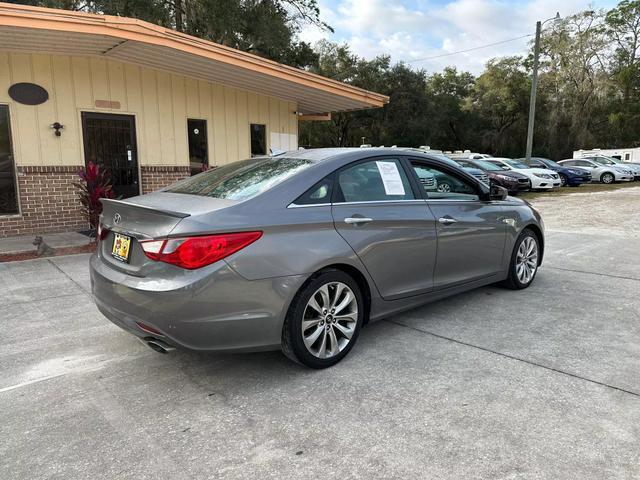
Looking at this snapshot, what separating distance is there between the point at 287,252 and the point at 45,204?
7565mm

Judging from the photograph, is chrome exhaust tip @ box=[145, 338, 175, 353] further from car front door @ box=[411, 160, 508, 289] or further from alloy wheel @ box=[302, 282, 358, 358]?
car front door @ box=[411, 160, 508, 289]

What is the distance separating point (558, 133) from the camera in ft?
127

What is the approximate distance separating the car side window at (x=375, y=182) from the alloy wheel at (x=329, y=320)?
70cm

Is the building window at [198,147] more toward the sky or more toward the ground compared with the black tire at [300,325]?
more toward the sky

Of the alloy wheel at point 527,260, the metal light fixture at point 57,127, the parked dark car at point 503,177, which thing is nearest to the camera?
the alloy wheel at point 527,260

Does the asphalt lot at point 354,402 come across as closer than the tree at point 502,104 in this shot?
Yes

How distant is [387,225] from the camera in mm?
3764

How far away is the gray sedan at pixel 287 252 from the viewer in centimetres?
292

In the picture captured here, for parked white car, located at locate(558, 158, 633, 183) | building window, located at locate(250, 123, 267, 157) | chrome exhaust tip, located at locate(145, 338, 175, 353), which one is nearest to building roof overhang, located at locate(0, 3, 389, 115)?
building window, located at locate(250, 123, 267, 157)

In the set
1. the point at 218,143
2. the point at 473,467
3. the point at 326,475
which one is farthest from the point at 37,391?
the point at 218,143

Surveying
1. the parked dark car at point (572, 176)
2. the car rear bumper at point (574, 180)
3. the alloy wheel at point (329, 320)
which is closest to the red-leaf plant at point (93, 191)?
the alloy wheel at point (329, 320)

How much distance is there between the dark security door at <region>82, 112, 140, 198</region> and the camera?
931 cm

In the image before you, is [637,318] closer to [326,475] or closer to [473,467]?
[473,467]

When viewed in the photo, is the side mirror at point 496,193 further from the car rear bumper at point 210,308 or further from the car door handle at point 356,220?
the car rear bumper at point 210,308
